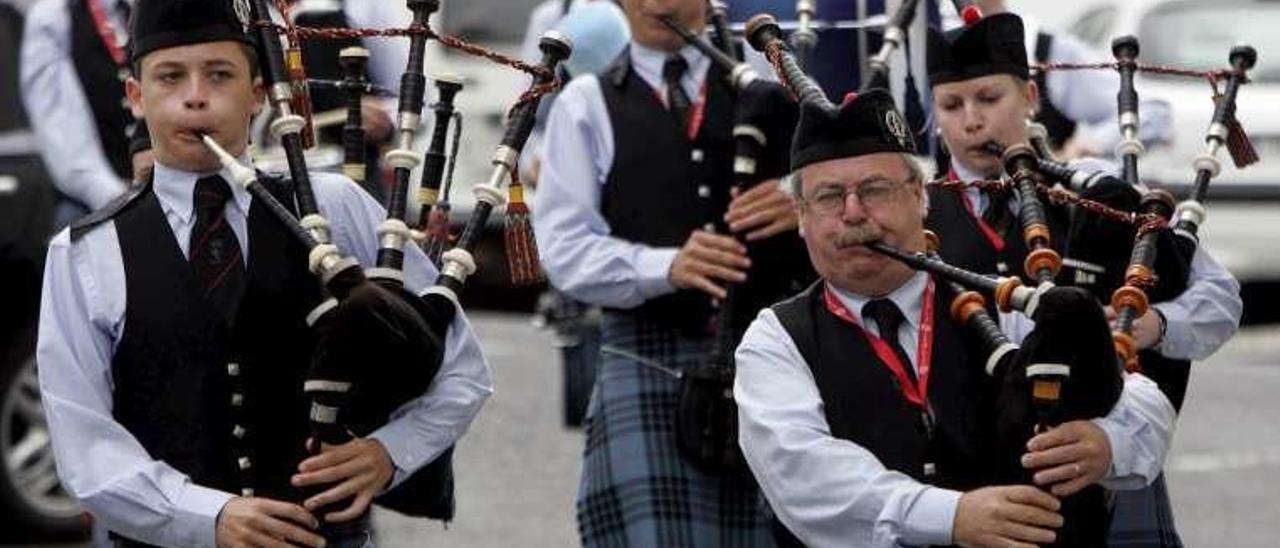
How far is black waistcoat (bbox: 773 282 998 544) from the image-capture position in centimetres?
571

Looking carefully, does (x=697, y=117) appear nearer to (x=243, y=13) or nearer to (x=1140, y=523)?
(x=1140, y=523)

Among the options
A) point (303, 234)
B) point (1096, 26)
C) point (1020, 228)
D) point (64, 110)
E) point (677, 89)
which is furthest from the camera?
point (1096, 26)

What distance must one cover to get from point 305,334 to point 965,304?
3.55 feet

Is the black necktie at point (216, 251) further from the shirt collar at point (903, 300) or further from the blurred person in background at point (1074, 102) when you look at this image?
the blurred person in background at point (1074, 102)

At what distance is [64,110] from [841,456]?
479cm

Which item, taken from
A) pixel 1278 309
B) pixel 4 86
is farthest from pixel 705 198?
pixel 1278 309

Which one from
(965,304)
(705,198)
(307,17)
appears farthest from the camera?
(307,17)

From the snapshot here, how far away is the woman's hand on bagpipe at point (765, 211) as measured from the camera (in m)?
7.68

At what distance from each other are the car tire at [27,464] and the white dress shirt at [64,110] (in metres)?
0.86

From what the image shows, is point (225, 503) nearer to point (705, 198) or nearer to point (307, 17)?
point (705, 198)

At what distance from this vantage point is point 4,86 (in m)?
11.0

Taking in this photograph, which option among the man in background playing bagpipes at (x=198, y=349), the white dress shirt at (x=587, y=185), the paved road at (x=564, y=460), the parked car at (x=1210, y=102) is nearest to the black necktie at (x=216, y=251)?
the man in background playing bagpipes at (x=198, y=349)

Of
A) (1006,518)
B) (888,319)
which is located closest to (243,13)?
(888,319)

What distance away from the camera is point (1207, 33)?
16.4m
